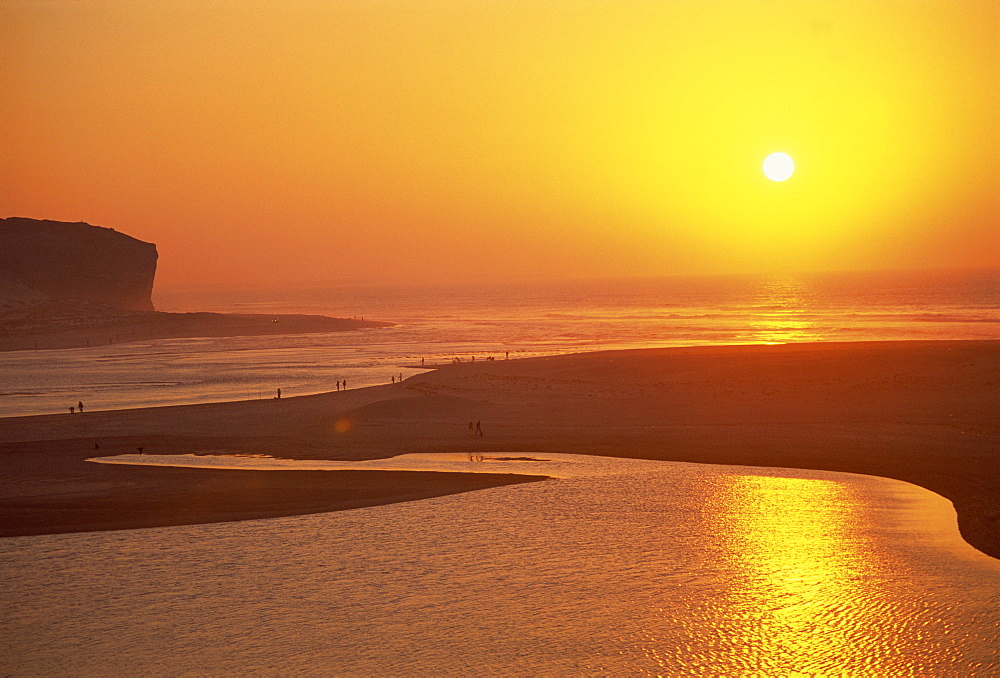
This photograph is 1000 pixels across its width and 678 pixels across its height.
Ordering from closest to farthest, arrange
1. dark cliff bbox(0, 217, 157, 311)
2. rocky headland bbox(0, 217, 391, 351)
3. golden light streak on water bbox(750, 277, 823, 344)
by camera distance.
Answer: golden light streak on water bbox(750, 277, 823, 344)
rocky headland bbox(0, 217, 391, 351)
dark cliff bbox(0, 217, 157, 311)

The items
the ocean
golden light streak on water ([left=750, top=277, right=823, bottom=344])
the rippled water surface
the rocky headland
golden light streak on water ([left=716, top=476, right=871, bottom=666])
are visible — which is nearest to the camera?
the rippled water surface

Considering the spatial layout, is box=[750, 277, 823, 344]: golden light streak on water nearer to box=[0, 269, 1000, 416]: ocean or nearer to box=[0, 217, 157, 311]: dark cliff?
box=[0, 269, 1000, 416]: ocean

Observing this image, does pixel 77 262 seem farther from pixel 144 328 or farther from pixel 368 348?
pixel 368 348

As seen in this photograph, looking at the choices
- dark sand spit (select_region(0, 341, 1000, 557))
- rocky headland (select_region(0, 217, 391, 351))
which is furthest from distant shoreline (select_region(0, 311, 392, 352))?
dark sand spit (select_region(0, 341, 1000, 557))

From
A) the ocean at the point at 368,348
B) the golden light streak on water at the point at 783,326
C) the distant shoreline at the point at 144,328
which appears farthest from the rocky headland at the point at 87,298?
the golden light streak on water at the point at 783,326

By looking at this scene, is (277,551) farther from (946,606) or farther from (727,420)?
(727,420)

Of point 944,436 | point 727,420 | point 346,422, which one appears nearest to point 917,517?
point 944,436

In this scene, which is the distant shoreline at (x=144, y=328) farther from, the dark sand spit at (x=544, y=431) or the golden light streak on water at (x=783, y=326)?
the dark sand spit at (x=544, y=431)
